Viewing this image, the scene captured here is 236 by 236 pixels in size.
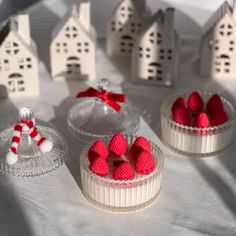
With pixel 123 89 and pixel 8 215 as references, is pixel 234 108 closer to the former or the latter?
pixel 123 89

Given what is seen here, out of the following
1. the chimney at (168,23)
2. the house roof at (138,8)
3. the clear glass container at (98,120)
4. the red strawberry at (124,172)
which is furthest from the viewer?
the house roof at (138,8)

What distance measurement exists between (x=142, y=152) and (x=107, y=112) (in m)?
0.25

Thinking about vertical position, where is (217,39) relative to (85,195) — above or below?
above

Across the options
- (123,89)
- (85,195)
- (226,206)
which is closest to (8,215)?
(85,195)

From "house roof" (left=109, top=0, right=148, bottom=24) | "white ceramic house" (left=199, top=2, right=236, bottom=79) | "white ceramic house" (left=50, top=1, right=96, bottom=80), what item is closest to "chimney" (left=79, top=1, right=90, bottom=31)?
"white ceramic house" (left=50, top=1, right=96, bottom=80)

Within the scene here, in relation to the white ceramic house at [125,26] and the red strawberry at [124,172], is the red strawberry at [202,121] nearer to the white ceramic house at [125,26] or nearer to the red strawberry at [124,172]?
the red strawberry at [124,172]

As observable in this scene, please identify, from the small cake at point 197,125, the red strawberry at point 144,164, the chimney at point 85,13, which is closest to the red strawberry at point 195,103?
the small cake at point 197,125

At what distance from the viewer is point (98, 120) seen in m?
1.26

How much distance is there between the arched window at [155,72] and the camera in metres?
1.39

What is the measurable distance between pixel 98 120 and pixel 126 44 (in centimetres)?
32

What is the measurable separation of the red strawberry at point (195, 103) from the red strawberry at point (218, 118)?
0.14 feet

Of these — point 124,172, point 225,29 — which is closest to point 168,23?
point 225,29

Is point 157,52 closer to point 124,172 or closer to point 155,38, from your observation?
point 155,38

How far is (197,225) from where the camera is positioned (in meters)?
1.02
